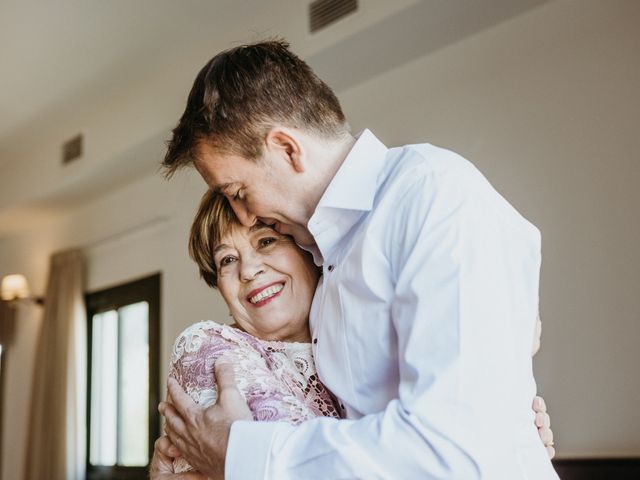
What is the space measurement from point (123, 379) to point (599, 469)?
4415mm

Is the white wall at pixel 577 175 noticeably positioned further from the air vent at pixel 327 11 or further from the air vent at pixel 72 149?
the air vent at pixel 72 149

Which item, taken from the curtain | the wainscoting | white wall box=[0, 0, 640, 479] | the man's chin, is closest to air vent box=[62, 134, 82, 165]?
the curtain

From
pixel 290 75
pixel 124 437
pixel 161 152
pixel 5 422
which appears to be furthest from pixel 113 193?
pixel 290 75

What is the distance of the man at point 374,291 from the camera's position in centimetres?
108

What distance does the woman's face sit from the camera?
1.70m

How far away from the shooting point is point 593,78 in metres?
3.50

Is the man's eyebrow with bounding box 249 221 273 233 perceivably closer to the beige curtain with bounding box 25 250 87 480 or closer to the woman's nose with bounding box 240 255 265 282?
the woman's nose with bounding box 240 255 265 282

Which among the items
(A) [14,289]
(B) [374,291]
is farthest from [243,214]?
(A) [14,289]

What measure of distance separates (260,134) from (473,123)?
8.93ft

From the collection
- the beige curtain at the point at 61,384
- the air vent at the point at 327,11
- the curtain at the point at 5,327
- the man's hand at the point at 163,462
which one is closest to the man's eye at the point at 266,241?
the man's hand at the point at 163,462

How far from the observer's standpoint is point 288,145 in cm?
144

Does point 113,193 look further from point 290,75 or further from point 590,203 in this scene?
point 290,75

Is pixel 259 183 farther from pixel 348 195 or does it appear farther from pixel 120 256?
pixel 120 256

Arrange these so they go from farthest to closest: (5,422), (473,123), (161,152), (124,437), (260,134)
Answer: (5,422)
(124,437)
(161,152)
(473,123)
(260,134)
